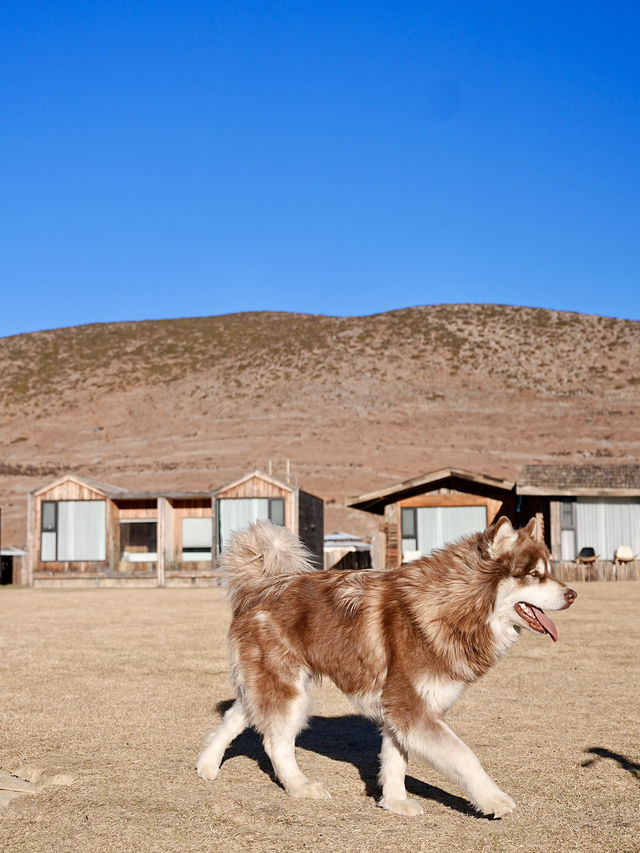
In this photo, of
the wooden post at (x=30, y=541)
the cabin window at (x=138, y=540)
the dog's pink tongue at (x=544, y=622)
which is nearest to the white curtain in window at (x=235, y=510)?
the cabin window at (x=138, y=540)

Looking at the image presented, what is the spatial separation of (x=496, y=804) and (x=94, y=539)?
3276 centimetres

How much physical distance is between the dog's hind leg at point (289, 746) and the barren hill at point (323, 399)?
55.8 m

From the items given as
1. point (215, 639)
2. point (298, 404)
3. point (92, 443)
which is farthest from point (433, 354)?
point (215, 639)

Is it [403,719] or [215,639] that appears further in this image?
[215,639]

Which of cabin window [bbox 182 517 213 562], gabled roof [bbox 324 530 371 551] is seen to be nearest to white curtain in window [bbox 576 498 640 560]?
gabled roof [bbox 324 530 371 551]

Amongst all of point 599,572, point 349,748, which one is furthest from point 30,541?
point 349,748

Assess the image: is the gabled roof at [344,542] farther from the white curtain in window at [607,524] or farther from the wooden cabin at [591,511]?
the white curtain in window at [607,524]

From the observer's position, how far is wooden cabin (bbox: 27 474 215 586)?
117ft

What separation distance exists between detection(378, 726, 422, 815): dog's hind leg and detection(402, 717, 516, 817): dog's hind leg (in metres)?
0.44

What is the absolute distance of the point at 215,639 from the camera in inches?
618

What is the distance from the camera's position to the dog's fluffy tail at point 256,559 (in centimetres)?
664

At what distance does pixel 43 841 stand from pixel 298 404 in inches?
3229

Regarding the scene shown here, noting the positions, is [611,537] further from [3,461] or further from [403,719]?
[3,461]

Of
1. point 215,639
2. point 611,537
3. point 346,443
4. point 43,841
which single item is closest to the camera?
point 43,841
